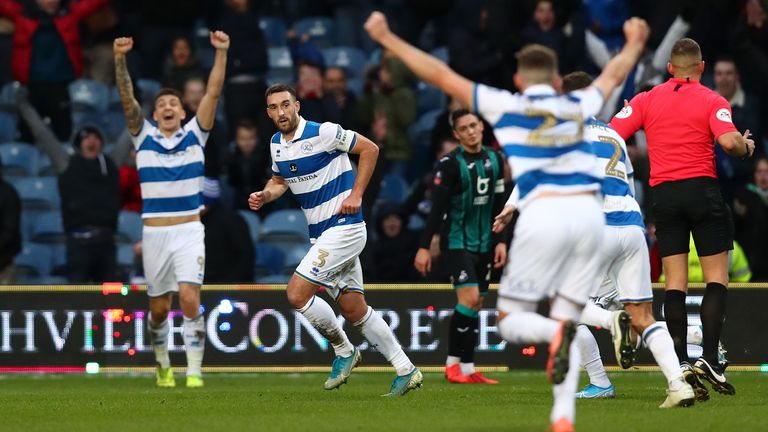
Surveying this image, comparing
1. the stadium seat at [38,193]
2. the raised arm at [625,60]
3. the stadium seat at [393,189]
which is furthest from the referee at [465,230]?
the stadium seat at [38,193]

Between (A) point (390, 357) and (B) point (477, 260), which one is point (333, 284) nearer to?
(A) point (390, 357)

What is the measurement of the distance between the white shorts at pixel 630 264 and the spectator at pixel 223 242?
20.8 ft

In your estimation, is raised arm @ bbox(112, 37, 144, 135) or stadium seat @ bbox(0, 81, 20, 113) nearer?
raised arm @ bbox(112, 37, 144, 135)

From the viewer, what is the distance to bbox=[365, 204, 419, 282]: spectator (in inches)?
645

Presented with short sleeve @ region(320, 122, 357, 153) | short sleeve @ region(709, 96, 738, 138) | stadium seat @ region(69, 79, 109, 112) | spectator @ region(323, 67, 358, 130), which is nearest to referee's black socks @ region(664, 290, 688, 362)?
short sleeve @ region(709, 96, 738, 138)

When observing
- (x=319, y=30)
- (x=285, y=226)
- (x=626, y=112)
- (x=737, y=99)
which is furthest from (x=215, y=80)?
(x=319, y=30)

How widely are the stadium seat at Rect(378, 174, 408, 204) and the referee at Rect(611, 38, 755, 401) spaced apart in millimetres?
8000

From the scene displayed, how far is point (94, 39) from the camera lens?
1986 centimetres

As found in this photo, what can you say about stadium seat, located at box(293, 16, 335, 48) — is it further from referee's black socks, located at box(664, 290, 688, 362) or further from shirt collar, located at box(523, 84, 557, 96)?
shirt collar, located at box(523, 84, 557, 96)

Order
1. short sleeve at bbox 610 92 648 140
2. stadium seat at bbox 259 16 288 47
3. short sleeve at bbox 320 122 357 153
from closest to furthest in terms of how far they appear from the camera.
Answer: short sleeve at bbox 610 92 648 140 < short sleeve at bbox 320 122 357 153 < stadium seat at bbox 259 16 288 47

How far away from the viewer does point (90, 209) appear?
16.3 m

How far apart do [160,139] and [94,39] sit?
24.7 ft

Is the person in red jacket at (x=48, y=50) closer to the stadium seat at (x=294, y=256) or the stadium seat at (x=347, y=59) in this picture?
the stadium seat at (x=347, y=59)

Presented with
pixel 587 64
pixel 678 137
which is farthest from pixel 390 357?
pixel 587 64
